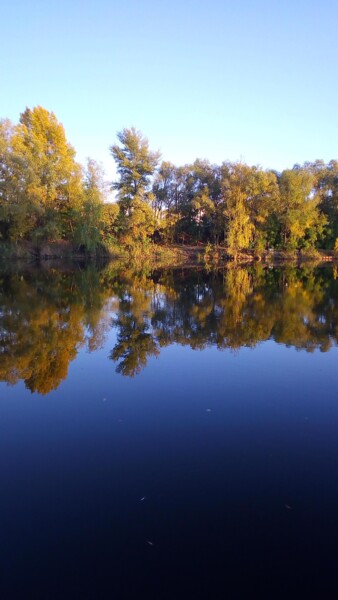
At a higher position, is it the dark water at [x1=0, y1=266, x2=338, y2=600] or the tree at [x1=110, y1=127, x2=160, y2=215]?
the tree at [x1=110, y1=127, x2=160, y2=215]

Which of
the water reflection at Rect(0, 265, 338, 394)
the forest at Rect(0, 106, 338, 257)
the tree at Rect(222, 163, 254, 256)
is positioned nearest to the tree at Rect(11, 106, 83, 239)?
the forest at Rect(0, 106, 338, 257)

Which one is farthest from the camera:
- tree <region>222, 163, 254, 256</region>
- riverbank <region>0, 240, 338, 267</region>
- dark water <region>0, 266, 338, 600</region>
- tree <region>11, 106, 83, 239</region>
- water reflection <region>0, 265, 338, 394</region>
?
tree <region>222, 163, 254, 256</region>

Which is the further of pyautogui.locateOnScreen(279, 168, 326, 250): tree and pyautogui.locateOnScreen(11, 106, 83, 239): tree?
pyautogui.locateOnScreen(279, 168, 326, 250): tree

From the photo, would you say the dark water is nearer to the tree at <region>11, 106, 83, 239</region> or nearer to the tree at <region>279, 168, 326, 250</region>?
the tree at <region>11, 106, 83, 239</region>

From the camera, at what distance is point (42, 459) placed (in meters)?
5.80

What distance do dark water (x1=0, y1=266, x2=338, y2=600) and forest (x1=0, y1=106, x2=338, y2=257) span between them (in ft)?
115

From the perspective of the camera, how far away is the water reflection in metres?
10.5

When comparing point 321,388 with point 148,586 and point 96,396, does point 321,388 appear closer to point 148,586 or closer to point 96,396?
point 96,396

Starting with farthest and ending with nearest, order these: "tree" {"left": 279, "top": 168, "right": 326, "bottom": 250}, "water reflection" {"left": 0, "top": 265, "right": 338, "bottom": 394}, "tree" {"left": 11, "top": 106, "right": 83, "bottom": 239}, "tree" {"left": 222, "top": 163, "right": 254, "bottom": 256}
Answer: "tree" {"left": 279, "top": 168, "right": 326, "bottom": 250}
"tree" {"left": 222, "top": 163, "right": 254, "bottom": 256}
"tree" {"left": 11, "top": 106, "right": 83, "bottom": 239}
"water reflection" {"left": 0, "top": 265, "right": 338, "bottom": 394}

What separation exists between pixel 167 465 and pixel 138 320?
390 inches

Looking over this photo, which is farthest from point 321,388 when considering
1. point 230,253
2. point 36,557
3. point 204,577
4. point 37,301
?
point 230,253

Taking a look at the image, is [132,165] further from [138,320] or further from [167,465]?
[167,465]

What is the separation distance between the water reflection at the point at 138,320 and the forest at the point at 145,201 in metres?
21.2

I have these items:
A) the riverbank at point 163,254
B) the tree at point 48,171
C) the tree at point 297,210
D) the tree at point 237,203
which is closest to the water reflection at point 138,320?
the tree at point 48,171
